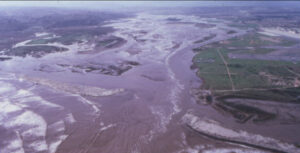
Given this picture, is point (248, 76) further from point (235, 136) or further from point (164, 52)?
point (164, 52)

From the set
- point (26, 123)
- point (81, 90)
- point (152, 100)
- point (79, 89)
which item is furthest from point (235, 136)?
point (26, 123)

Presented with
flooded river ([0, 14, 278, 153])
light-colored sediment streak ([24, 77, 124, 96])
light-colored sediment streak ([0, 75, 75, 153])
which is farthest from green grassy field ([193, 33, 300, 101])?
light-colored sediment streak ([0, 75, 75, 153])

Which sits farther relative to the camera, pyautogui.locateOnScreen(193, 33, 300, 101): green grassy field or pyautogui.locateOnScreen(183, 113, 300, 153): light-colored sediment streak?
pyautogui.locateOnScreen(193, 33, 300, 101): green grassy field

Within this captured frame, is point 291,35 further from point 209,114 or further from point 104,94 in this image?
point 104,94

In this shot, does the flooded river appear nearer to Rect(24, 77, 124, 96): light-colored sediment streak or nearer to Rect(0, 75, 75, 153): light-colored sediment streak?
Rect(0, 75, 75, 153): light-colored sediment streak

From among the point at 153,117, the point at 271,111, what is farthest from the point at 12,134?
the point at 271,111
